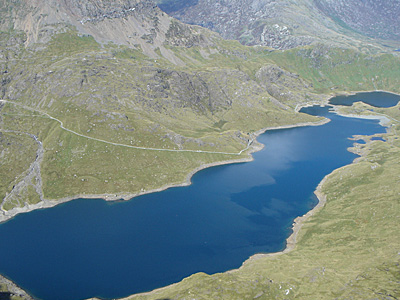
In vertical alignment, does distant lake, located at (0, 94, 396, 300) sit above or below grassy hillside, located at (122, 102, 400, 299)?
below

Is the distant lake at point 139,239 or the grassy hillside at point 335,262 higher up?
the grassy hillside at point 335,262

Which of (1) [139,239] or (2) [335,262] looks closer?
(2) [335,262]

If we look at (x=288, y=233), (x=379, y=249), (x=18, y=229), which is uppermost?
(x=379, y=249)

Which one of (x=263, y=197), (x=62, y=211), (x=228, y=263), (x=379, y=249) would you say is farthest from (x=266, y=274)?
(x=62, y=211)

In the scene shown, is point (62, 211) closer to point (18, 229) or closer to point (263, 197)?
point (18, 229)

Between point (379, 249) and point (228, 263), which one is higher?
point (379, 249)

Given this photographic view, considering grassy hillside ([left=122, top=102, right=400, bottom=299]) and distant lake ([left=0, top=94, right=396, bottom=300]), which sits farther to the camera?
distant lake ([left=0, top=94, right=396, bottom=300])

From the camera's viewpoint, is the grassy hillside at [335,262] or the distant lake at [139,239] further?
the distant lake at [139,239]

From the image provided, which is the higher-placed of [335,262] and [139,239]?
[335,262]
